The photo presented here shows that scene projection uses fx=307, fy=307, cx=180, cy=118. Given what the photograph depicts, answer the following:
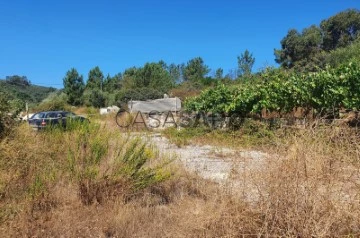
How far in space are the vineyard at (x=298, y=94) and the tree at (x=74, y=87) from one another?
32664mm

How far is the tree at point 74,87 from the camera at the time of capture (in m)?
42.6

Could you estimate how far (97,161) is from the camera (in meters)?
4.16

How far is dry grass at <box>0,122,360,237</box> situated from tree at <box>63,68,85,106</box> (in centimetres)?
4000

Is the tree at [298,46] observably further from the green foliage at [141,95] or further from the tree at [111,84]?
the tree at [111,84]

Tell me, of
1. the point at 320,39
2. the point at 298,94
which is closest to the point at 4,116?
the point at 298,94

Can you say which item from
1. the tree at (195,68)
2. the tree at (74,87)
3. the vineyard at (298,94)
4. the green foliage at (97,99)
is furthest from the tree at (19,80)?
the vineyard at (298,94)

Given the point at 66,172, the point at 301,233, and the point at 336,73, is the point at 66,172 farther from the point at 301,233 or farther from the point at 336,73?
the point at 336,73

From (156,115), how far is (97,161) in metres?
13.5

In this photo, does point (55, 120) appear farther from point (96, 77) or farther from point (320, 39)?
point (96, 77)

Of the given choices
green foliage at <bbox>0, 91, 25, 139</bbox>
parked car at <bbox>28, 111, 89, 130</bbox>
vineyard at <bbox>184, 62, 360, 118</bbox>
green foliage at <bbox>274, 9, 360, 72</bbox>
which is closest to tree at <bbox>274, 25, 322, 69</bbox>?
green foliage at <bbox>274, 9, 360, 72</bbox>

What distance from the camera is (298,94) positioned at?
984 centimetres

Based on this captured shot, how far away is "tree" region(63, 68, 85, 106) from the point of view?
140 feet

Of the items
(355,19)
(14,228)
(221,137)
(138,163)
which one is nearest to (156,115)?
(221,137)

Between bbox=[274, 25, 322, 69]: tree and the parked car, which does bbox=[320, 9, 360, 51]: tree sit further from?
the parked car
